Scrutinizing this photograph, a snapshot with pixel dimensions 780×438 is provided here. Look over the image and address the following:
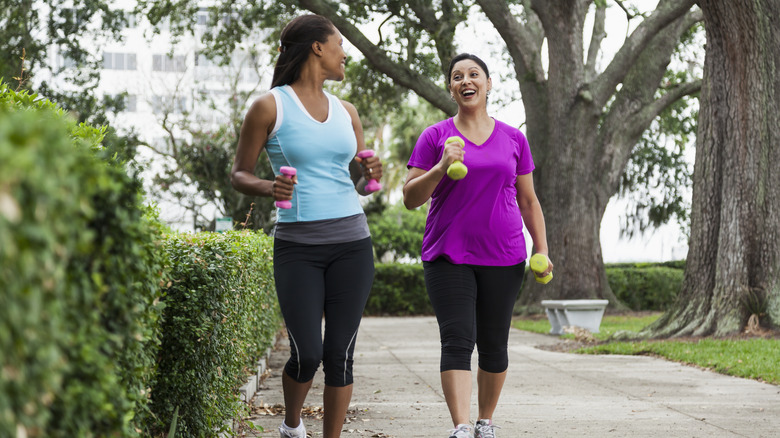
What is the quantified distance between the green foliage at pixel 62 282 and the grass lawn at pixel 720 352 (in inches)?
270

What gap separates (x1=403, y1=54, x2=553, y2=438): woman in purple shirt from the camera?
454 centimetres

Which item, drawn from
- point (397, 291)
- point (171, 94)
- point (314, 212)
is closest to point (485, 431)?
point (314, 212)

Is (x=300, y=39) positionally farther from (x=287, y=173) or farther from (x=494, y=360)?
(x=494, y=360)

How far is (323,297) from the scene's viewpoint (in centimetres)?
412

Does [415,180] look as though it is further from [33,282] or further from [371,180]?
[33,282]

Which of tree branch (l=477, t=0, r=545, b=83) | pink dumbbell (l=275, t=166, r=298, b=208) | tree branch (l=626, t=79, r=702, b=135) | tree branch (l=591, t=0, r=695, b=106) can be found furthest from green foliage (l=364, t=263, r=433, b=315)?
pink dumbbell (l=275, t=166, r=298, b=208)

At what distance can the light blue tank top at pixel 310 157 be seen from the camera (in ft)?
13.4

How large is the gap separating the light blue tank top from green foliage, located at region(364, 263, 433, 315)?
66.3ft

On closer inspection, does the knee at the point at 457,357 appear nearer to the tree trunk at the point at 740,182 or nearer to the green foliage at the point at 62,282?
the green foliage at the point at 62,282

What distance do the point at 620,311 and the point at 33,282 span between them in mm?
19596

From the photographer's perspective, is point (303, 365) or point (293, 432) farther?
point (293, 432)

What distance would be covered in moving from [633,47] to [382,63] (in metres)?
5.03

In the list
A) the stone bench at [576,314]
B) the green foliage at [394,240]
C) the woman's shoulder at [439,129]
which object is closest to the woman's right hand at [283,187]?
the woman's shoulder at [439,129]

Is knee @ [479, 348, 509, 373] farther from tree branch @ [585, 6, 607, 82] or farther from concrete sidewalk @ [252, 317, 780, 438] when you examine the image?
tree branch @ [585, 6, 607, 82]
